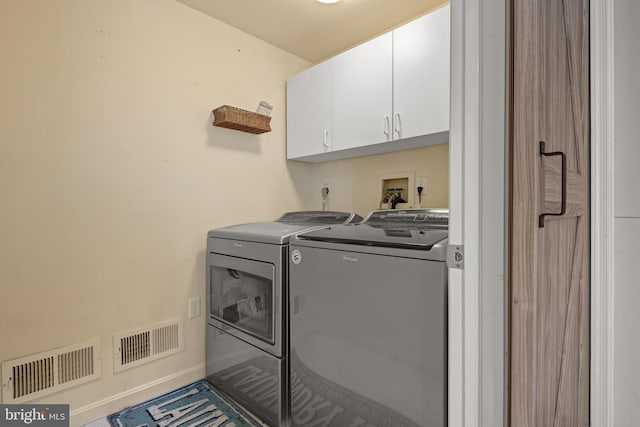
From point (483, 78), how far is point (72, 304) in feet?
6.56

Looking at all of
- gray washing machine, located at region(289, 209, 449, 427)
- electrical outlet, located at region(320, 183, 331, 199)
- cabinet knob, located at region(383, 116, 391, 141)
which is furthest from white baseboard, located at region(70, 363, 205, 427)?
cabinet knob, located at region(383, 116, 391, 141)

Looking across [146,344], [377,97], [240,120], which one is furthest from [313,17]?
[146,344]

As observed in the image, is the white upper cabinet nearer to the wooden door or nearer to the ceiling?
the ceiling

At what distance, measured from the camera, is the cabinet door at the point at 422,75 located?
167 centimetres

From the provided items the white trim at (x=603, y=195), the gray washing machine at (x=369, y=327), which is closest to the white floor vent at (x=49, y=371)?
the gray washing machine at (x=369, y=327)

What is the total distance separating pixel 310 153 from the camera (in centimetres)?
237

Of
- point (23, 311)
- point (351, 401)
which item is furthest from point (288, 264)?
point (23, 311)

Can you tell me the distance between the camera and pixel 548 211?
710mm

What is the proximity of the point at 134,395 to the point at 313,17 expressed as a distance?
2.52m

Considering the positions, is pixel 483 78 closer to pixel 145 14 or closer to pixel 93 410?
pixel 145 14

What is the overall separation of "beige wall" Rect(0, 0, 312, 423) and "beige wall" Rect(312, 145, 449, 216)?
68cm

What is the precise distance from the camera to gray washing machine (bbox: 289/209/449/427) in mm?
1040

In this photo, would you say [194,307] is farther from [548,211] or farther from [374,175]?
[548,211]
